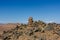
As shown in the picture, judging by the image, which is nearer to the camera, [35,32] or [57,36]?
[57,36]

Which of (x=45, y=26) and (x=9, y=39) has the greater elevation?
(x=45, y=26)

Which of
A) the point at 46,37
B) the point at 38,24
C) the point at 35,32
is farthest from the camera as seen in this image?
the point at 38,24

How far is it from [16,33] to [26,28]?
1.48 metres

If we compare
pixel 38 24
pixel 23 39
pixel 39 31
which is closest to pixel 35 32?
pixel 39 31

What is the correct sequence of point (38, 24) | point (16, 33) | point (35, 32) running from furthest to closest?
point (38, 24) < point (16, 33) < point (35, 32)

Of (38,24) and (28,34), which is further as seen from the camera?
(38,24)

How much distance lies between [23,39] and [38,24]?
12.5ft

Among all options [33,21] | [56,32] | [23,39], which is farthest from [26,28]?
[56,32]

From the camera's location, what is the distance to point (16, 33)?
688 inches

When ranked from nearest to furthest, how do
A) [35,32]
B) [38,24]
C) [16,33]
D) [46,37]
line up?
[46,37] → [35,32] → [16,33] → [38,24]

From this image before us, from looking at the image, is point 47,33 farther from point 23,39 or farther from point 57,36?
point 23,39

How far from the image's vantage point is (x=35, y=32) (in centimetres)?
1633

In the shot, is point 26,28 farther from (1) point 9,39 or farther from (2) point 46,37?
(2) point 46,37

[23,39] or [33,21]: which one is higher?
[33,21]
